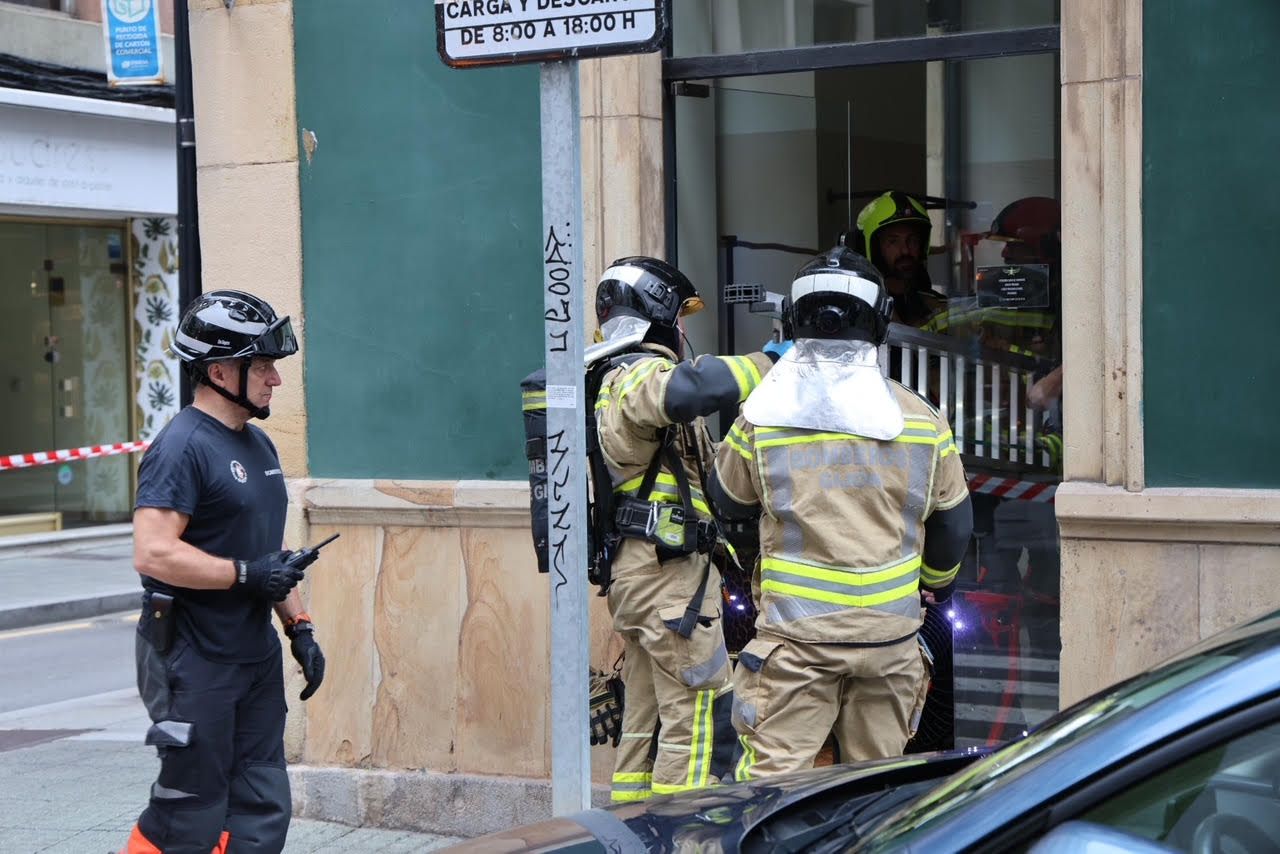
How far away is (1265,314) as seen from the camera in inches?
199

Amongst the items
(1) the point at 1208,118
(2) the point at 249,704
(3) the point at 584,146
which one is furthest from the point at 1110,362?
(2) the point at 249,704

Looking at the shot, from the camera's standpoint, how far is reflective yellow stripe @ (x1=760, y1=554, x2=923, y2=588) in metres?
4.22

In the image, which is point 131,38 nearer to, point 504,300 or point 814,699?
point 504,300

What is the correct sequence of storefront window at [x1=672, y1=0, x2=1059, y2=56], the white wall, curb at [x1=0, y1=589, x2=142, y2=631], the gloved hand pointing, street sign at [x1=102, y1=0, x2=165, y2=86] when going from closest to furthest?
the gloved hand pointing < storefront window at [x1=672, y1=0, x2=1059, y2=56] < street sign at [x1=102, y1=0, x2=165, y2=86] < curb at [x1=0, y1=589, x2=142, y2=631] < the white wall

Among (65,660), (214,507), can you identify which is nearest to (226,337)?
(214,507)

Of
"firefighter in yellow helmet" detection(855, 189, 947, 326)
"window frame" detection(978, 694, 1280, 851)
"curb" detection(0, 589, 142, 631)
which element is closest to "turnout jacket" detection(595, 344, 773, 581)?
"firefighter in yellow helmet" detection(855, 189, 947, 326)

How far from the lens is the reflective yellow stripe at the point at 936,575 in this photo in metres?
4.53

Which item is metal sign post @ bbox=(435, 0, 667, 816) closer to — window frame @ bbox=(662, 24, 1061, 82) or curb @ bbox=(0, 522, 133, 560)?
window frame @ bbox=(662, 24, 1061, 82)

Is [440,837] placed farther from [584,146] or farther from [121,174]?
[121,174]

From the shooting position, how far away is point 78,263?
55.6 feet

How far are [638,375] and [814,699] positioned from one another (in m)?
1.05

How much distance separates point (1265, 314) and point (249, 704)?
3259mm

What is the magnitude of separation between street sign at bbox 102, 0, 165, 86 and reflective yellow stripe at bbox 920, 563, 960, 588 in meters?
9.22

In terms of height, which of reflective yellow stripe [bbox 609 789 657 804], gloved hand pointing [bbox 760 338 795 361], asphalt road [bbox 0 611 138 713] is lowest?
asphalt road [bbox 0 611 138 713]
